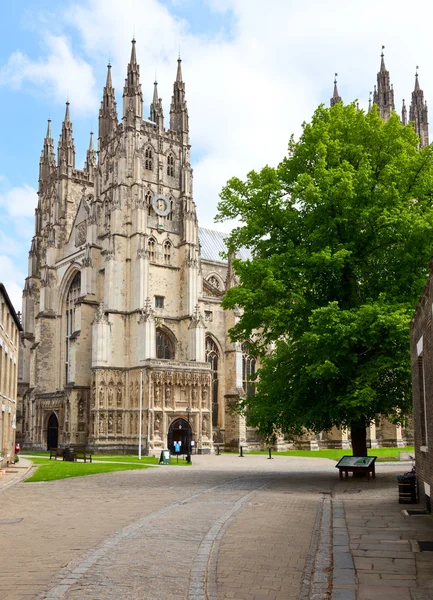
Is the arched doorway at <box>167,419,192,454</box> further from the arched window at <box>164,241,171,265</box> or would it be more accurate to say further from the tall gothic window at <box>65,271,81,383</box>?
the tall gothic window at <box>65,271,81,383</box>

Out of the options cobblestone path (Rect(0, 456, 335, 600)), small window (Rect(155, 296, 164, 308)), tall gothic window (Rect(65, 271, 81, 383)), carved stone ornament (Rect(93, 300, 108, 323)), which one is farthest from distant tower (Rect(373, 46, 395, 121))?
cobblestone path (Rect(0, 456, 335, 600))

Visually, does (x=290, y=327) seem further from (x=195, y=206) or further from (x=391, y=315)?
(x=195, y=206)

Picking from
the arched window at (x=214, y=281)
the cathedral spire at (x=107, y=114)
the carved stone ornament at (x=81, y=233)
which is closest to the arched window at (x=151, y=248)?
the carved stone ornament at (x=81, y=233)

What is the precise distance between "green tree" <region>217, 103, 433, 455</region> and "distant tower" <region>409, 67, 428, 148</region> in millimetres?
54059

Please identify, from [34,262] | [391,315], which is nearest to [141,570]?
[391,315]

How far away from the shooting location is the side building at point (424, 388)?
40.9 ft

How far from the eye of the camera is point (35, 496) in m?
17.9

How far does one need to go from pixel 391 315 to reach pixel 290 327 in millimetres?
3970

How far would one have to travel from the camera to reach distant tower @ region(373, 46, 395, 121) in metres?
70.2

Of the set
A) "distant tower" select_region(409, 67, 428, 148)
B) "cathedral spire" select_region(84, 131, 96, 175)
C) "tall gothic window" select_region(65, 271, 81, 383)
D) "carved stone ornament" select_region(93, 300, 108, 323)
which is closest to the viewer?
"carved stone ornament" select_region(93, 300, 108, 323)

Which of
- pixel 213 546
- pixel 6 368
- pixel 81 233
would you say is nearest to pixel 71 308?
pixel 81 233

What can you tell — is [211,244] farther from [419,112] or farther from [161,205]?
[419,112]

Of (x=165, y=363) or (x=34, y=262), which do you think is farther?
(x=34, y=262)

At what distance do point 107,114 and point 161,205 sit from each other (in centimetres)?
1172
